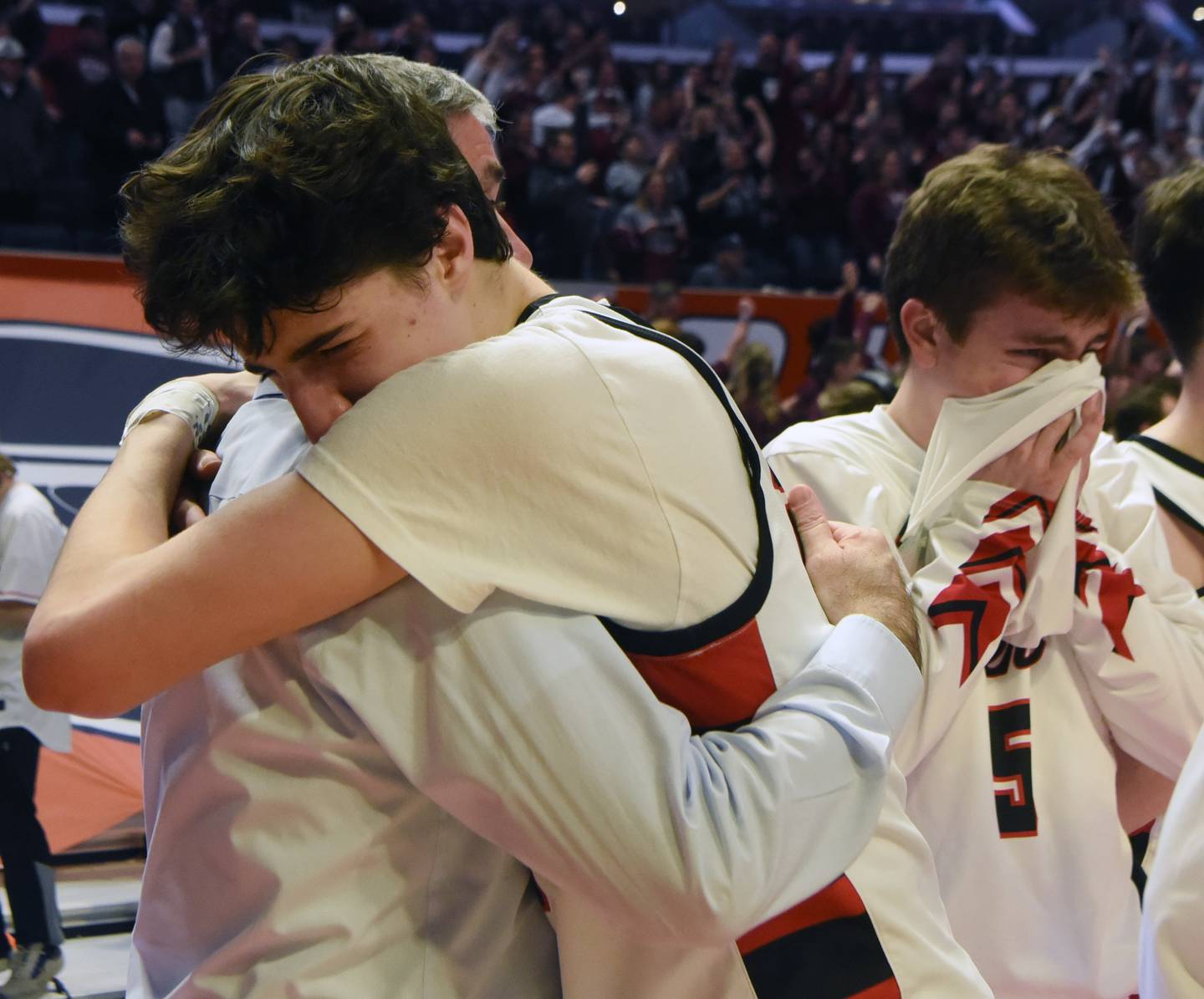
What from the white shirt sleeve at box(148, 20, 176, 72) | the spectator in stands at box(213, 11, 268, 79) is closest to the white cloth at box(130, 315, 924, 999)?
the white shirt sleeve at box(148, 20, 176, 72)

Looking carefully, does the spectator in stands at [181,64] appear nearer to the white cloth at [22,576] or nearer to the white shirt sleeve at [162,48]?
the white shirt sleeve at [162,48]

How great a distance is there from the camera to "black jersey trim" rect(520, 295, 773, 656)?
3.76 ft

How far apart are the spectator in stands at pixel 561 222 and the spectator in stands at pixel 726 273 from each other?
94cm

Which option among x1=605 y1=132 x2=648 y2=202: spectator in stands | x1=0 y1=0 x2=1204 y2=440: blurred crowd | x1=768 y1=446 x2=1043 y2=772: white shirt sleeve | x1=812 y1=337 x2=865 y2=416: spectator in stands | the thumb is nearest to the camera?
the thumb

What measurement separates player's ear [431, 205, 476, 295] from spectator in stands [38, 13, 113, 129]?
8.70 m

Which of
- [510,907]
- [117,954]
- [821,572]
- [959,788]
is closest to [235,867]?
[510,907]

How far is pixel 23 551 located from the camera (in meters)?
5.12

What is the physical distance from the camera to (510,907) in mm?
1283

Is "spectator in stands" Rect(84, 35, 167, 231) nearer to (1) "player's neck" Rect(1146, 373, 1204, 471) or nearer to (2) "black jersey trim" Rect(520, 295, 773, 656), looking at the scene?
(1) "player's neck" Rect(1146, 373, 1204, 471)

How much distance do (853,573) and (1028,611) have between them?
0.57 m

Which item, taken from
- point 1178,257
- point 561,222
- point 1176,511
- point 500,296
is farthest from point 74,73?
point 500,296

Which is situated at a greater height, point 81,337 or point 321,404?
point 321,404

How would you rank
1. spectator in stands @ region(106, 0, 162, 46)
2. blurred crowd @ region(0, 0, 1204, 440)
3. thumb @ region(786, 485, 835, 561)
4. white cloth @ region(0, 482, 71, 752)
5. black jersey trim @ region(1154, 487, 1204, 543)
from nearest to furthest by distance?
thumb @ region(786, 485, 835, 561), black jersey trim @ region(1154, 487, 1204, 543), white cloth @ region(0, 482, 71, 752), blurred crowd @ region(0, 0, 1204, 440), spectator in stands @ region(106, 0, 162, 46)

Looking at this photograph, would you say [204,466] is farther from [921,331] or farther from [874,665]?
[921,331]
